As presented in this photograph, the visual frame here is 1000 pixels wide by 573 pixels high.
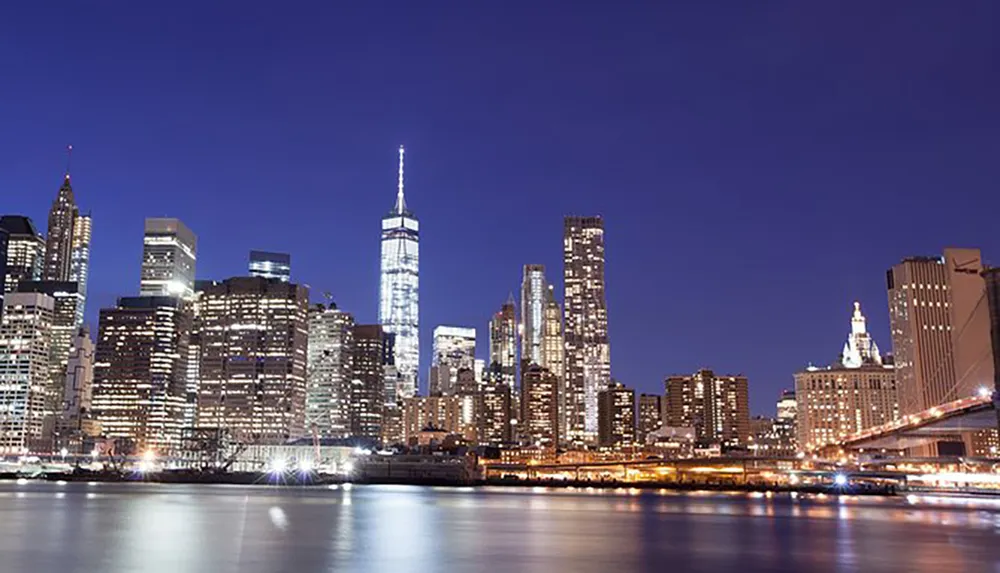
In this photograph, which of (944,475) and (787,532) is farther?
(944,475)

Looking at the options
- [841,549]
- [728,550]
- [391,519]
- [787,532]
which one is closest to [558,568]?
[728,550]

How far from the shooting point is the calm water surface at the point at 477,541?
129ft

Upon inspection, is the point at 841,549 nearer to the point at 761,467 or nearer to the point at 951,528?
the point at 951,528

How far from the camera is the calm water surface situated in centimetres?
3922

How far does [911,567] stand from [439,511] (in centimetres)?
4928

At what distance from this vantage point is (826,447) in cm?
17625

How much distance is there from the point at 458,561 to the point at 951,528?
119 feet

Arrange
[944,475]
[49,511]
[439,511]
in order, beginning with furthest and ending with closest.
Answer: [944,475]
[439,511]
[49,511]

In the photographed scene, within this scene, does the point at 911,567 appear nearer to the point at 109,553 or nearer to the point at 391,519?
the point at 109,553

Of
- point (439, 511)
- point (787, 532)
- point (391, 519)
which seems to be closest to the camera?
point (787, 532)

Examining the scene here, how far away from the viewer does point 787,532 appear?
199ft

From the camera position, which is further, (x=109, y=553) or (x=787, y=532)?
(x=787, y=532)

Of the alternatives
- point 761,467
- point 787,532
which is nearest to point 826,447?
point 761,467

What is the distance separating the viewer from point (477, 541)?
51094mm
